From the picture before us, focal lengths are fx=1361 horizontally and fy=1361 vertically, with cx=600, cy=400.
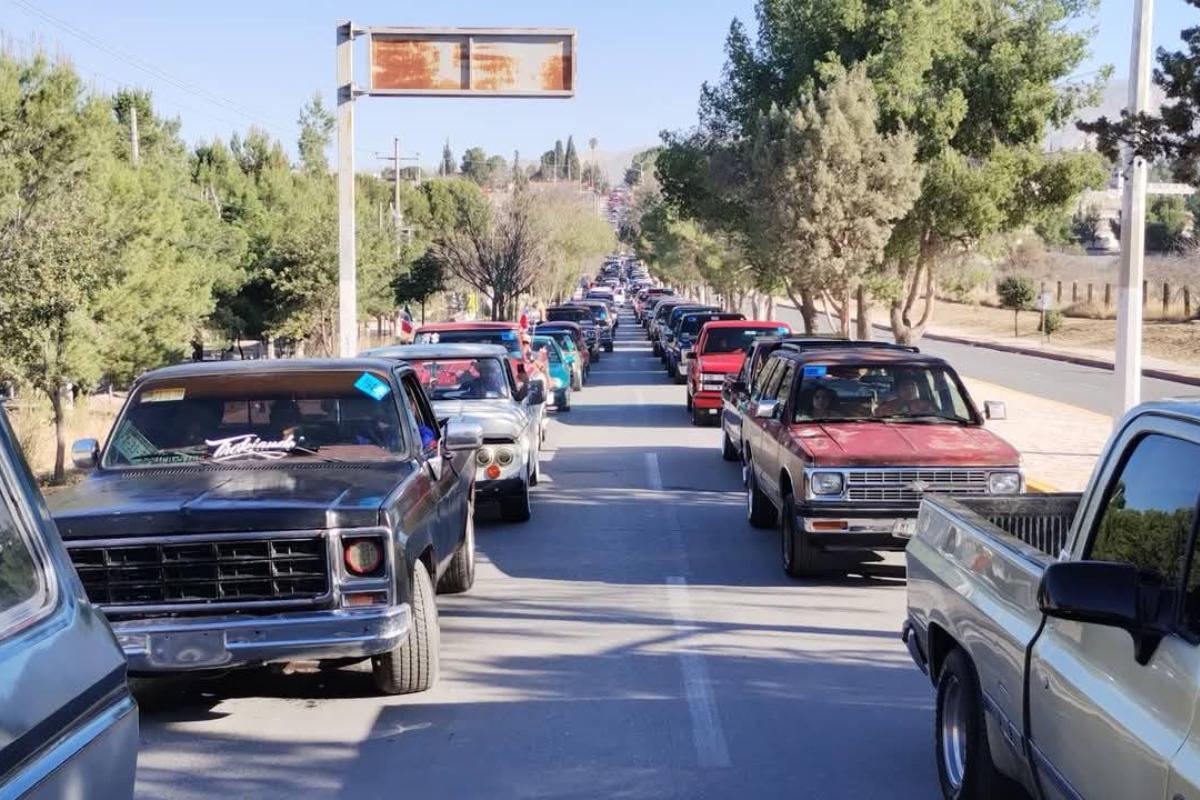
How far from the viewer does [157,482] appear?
294 inches

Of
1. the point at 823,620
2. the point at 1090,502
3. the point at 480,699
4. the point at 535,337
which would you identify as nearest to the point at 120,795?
the point at 1090,502

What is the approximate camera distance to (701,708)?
7297 mm

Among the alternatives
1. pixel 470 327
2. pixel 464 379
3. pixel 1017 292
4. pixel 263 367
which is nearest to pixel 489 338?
pixel 470 327

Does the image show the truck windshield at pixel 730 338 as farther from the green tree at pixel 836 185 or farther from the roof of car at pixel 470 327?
the roof of car at pixel 470 327

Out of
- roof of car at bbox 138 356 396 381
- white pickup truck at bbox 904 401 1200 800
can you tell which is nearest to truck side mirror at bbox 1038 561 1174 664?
white pickup truck at bbox 904 401 1200 800

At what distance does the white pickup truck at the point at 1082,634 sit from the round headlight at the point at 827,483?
3944mm

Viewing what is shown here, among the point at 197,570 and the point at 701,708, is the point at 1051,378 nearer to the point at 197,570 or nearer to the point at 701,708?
the point at 701,708

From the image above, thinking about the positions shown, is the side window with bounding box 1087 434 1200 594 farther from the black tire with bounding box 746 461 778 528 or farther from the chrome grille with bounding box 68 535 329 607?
the black tire with bounding box 746 461 778 528

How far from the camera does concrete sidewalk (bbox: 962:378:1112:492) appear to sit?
16062 mm

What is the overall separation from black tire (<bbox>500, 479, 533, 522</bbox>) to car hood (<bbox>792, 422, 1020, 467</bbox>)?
3.27 metres

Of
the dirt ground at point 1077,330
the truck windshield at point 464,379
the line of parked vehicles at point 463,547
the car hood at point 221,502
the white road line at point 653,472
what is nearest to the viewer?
the line of parked vehicles at point 463,547

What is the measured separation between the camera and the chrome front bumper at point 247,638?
652cm

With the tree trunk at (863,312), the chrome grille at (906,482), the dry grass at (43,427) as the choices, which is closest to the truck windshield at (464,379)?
the chrome grille at (906,482)

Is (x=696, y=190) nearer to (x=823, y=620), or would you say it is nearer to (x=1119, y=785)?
(x=823, y=620)
